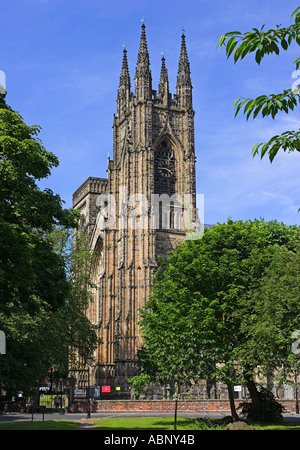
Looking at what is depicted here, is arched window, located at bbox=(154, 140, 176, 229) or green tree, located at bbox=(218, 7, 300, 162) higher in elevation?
arched window, located at bbox=(154, 140, 176, 229)

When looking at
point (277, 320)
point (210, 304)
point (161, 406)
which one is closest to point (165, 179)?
point (161, 406)

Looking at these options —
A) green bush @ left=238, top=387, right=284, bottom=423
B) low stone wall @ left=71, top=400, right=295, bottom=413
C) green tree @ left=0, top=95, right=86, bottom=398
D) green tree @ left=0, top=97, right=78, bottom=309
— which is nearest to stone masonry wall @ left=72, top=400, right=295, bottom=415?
low stone wall @ left=71, top=400, right=295, bottom=413

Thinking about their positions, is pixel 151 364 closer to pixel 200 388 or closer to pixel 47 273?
pixel 47 273

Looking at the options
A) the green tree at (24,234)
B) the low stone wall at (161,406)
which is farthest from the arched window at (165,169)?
the green tree at (24,234)

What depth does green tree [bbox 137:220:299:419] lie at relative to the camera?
24.1 metres

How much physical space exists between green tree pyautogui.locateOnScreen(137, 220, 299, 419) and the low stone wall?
9388 millimetres

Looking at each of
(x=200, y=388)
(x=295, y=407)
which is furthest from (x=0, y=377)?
(x=200, y=388)

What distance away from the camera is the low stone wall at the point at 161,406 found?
1401 inches

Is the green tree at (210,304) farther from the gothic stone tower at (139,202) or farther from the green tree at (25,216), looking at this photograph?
the gothic stone tower at (139,202)

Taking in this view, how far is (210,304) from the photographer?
83.8ft

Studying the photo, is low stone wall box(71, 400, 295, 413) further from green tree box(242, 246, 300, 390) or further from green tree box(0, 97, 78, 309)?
green tree box(0, 97, 78, 309)

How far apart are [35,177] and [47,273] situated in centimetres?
354

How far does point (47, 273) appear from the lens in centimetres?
1989

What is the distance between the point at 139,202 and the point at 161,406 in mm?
22576
